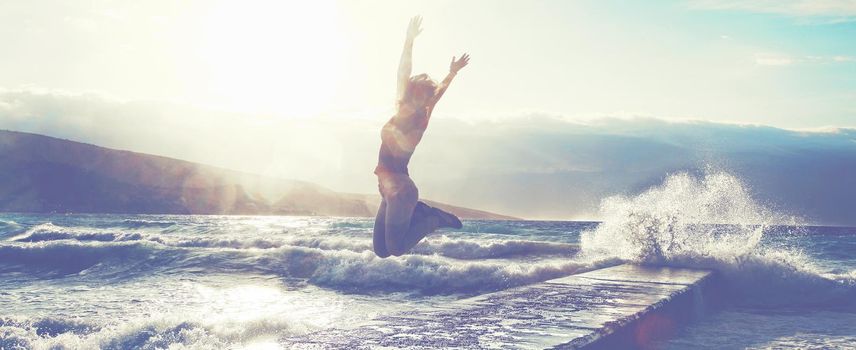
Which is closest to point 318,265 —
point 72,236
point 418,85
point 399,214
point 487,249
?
point 487,249

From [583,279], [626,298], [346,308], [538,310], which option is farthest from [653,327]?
[346,308]

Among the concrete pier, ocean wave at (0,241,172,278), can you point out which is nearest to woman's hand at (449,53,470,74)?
the concrete pier

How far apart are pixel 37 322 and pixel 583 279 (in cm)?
660

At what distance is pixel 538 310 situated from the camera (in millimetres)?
6500

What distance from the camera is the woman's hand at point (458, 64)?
7.16 m

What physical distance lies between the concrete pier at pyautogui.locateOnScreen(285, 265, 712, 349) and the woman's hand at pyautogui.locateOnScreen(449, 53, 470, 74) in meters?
2.39

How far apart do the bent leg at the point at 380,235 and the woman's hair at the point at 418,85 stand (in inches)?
47.9

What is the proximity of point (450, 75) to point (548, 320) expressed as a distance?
268 centimetres

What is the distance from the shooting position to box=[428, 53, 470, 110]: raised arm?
278 inches

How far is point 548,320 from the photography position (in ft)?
19.4

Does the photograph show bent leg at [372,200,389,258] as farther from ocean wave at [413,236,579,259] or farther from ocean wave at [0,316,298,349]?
ocean wave at [413,236,579,259]

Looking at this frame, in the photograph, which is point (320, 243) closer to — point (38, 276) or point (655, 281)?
point (38, 276)

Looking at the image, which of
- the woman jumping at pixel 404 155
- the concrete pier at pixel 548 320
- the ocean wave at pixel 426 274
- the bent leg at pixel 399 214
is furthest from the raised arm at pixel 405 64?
the ocean wave at pixel 426 274

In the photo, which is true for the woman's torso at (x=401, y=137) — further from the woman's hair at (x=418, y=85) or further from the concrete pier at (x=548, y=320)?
the concrete pier at (x=548, y=320)
